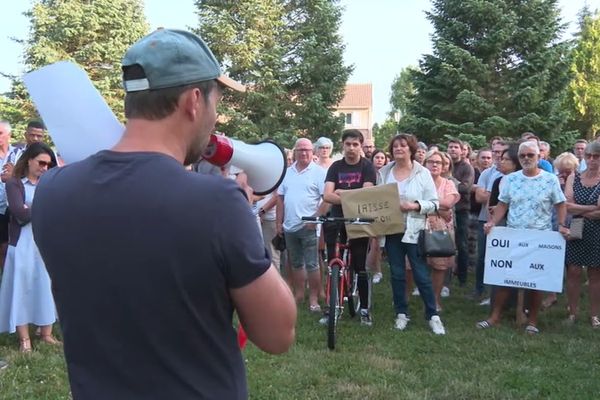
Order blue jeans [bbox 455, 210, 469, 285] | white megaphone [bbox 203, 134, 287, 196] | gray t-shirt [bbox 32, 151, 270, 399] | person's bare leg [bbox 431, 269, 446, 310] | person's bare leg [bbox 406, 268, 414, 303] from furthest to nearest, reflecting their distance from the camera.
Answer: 1. blue jeans [bbox 455, 210, 469, 285]
2. person's bare leg [bbox 406, 268, 414, 303]
3. person's bare leg [bbox 431, 269, 446, 310]
4. white megaphone [bbox 203, 134, 287, 196]
5. gray t-shirt [bbox 32, 151, 270, 399]

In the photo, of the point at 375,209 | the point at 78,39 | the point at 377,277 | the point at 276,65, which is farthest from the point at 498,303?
the point at 78,39

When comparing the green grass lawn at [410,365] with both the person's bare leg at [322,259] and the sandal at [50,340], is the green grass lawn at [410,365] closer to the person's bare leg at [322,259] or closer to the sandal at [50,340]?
the sandal at [50,340]

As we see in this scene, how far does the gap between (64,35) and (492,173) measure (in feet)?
79.9

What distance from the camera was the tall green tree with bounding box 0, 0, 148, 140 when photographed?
2645 centimetres

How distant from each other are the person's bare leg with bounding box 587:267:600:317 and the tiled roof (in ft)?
179

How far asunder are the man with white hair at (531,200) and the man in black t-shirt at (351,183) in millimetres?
1364

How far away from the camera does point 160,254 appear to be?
123 centimetres

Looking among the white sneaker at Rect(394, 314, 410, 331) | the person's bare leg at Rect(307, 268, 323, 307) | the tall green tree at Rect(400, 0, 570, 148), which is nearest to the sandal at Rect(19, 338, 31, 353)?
the person's bare leg at Rect(307, 268, 323, 307)

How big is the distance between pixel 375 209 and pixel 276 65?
20534 millimetres

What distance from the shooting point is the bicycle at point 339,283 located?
558 centimetres

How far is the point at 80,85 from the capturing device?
64.9 inches

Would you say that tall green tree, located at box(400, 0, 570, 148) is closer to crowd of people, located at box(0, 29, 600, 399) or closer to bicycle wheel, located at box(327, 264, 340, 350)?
bicycle wheel, located at box(327, 264, 340, 350)

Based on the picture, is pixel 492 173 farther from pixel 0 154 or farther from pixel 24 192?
pixel 0 154

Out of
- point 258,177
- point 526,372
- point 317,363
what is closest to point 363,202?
point 317,363
